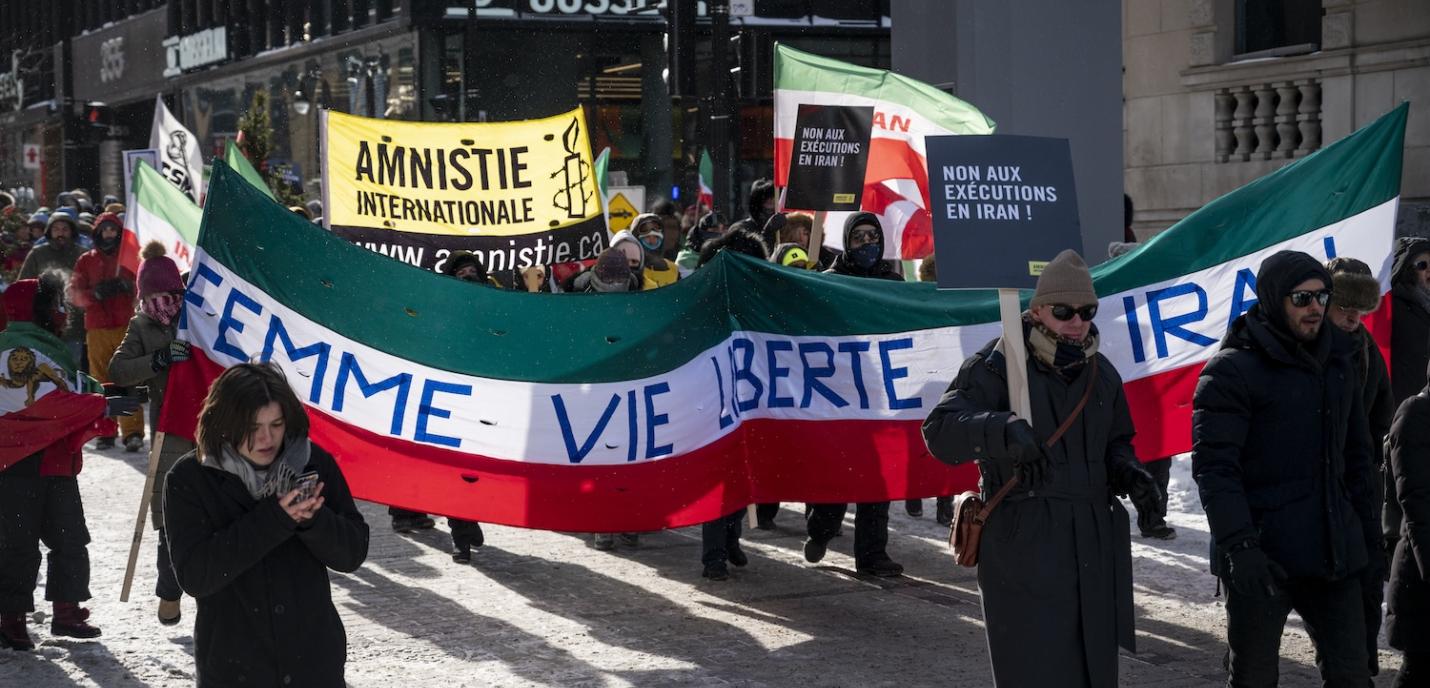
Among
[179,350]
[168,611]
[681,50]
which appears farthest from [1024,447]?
[681,50]

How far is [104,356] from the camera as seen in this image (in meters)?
14.9

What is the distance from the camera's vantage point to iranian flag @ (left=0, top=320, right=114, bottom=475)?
7.89 m

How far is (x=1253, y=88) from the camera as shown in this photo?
50.5 feet

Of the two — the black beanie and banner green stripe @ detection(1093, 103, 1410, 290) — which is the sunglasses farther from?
banner green stripe @ detection(1093, 103, 1410, 290)

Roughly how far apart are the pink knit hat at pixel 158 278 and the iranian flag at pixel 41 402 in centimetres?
119

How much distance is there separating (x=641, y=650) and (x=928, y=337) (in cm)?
197

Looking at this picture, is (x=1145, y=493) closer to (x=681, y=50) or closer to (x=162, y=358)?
(x=162, y=358)

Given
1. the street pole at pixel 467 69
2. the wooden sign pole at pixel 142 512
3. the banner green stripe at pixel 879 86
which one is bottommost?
the wooden sign pole at pixel 142 512

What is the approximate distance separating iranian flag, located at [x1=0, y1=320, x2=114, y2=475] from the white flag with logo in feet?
21.0

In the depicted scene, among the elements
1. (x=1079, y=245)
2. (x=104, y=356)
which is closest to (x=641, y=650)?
(x=1079, y=245)

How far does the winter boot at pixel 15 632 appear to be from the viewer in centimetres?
793

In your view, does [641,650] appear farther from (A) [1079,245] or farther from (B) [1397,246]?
(B) [1397,246]

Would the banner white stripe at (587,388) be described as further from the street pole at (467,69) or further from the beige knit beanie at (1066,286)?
the street pole at (467,69)

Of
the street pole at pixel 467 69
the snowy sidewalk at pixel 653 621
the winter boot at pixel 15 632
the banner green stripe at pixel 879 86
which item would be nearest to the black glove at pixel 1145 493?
the snowy sidewalk at pixel 653 621
